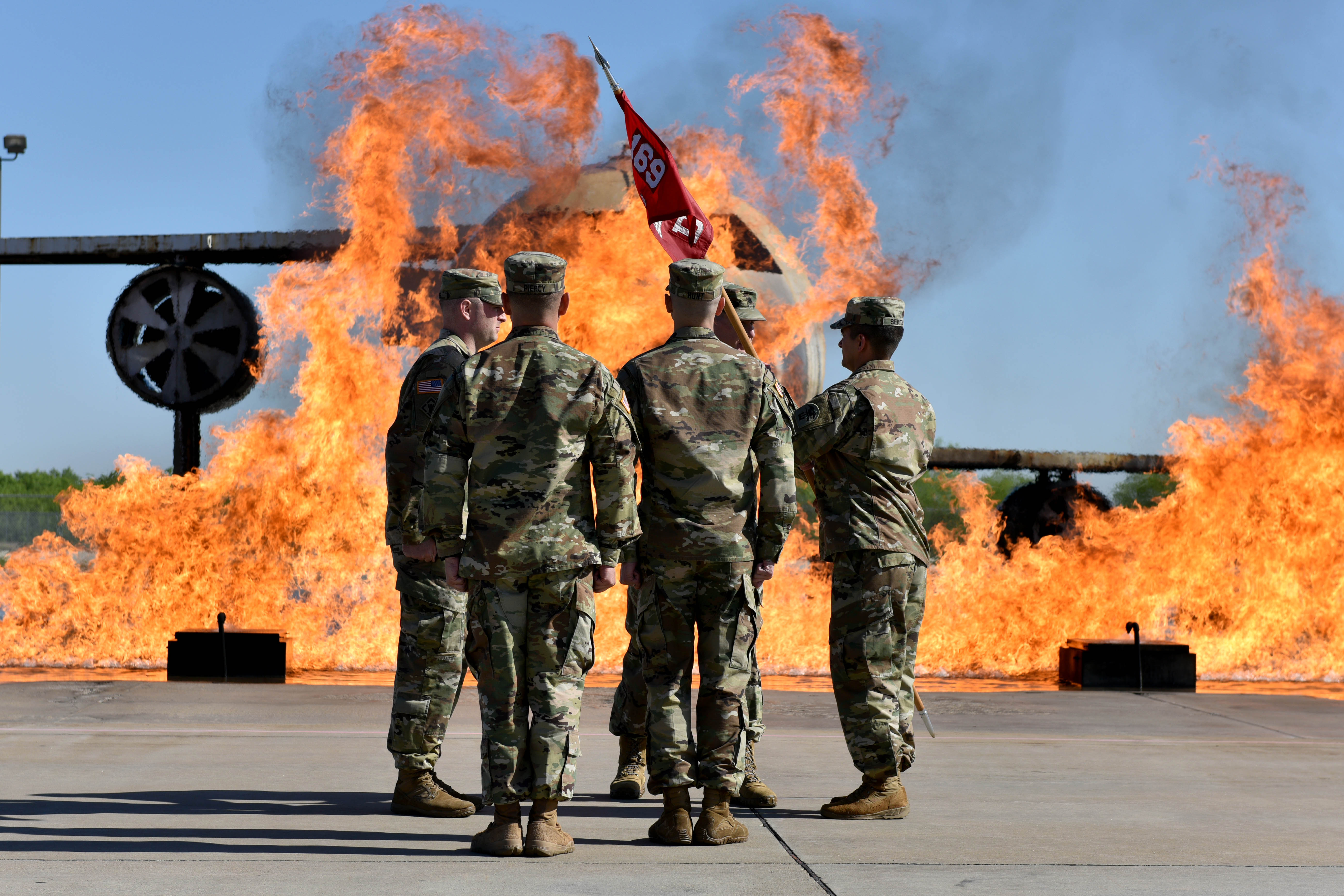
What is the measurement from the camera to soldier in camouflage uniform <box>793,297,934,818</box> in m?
5.18

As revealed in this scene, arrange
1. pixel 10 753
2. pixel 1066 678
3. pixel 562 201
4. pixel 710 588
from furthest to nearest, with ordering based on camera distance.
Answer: pixel 562 201 < pixel 1066 678 < pixel 10 753 < pixel 710 588

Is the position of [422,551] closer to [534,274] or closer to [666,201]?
[534,274]

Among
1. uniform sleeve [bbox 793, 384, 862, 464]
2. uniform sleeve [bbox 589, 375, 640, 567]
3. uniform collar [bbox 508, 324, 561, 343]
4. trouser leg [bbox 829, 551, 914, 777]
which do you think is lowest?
trouser leg [bbox 829, 551, 914, 777]

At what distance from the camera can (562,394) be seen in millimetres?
4430

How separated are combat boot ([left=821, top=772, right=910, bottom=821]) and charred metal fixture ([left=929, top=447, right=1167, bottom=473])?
14.5 metres

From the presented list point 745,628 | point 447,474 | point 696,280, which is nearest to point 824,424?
point 696,280

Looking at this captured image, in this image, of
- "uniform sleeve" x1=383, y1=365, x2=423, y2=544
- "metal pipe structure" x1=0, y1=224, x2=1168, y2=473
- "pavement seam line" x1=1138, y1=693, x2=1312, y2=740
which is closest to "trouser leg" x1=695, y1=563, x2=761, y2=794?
"uniform sleeve" x1=383, y1=365, x2=423, y2=544

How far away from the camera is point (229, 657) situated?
983 cm

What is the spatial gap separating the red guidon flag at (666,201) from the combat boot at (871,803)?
267cm

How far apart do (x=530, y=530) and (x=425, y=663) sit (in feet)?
3.80

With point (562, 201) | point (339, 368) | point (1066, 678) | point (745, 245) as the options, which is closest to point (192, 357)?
point (339, 368)

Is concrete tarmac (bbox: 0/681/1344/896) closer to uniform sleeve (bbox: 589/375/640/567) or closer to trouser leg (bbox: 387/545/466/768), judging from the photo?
trouser leg (bbox: 387/545/466/768)

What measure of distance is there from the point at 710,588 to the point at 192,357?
39.7 feet

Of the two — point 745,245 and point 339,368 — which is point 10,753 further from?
point 745,245
